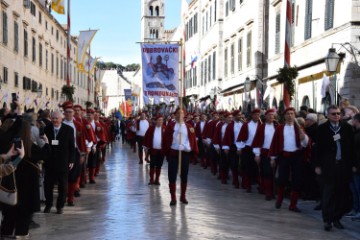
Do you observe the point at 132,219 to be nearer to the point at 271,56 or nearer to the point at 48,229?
the point at 48,229

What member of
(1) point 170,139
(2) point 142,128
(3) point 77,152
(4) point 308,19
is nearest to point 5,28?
(2) point 142,128

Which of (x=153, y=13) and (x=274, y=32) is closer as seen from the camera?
(x=274, y=32)

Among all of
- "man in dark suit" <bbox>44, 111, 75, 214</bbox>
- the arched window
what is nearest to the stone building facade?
the arched window

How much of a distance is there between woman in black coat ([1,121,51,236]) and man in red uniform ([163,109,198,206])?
3.87 meters

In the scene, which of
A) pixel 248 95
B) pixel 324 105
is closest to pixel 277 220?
pixel 324 105

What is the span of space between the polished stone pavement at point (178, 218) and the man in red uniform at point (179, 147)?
54cm

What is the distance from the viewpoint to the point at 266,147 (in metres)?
12.5

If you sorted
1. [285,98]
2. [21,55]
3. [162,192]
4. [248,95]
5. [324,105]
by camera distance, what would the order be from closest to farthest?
[162,192] → [285,98] → [324,105] → [248,95] → [21,55]

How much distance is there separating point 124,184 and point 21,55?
24.2 metres

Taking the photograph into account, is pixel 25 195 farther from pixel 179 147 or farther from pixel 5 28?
pixel 5 28

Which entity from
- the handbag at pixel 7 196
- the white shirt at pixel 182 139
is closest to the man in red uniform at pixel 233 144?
the white shirt at pixel 182 139

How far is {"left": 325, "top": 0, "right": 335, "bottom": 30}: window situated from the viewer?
19.3m

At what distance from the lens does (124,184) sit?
14.8 m

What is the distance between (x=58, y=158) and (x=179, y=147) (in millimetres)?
2425
